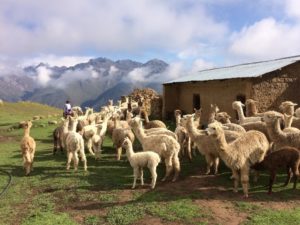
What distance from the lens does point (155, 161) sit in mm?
9977

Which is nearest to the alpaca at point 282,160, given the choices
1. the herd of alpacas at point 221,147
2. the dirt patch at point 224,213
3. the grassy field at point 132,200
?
the herd of alpacas at point 221,147

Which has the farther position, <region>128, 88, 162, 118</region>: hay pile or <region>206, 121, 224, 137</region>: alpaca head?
<region>128, 88, 162, 118</region>: hay pile

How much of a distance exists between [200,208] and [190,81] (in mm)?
15092

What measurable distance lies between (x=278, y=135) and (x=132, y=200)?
169 inches

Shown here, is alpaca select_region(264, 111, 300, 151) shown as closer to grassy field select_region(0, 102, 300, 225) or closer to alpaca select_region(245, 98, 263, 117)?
grassy field select_region(0, 102, 300, 225)

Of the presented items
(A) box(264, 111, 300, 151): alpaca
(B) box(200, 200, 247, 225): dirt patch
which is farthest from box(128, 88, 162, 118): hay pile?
(B) box(200, 200, 247, 225): dirt patch

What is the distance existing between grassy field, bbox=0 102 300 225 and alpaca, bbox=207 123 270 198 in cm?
58

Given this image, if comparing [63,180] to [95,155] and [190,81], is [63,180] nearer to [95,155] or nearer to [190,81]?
[95,155]

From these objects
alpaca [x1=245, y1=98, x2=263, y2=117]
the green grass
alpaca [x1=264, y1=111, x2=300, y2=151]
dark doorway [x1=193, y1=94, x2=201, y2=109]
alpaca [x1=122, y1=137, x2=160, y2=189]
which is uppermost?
dark doorway [x1=193, y1=94, x2=201, y2=109]

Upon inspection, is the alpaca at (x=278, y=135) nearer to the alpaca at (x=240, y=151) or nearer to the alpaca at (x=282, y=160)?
the alpaca at (x=240, y=151)

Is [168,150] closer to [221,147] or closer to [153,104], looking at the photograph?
[221,147]

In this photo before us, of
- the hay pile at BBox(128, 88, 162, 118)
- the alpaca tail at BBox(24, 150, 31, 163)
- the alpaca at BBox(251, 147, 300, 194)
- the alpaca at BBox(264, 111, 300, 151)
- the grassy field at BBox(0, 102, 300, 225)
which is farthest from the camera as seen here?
the hay pile at BBox(128, 88, 162, 118)

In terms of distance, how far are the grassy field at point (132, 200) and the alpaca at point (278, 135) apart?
902mm

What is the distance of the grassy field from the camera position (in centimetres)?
818
